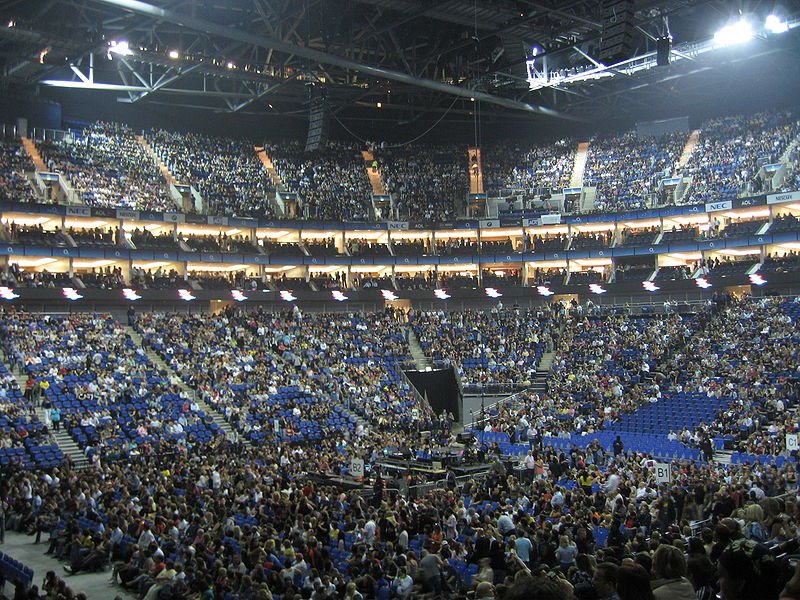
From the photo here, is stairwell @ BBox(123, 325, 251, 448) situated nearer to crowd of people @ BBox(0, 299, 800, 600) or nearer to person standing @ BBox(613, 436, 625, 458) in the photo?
crowd of people @ BBox(0, 299, 800, 600)

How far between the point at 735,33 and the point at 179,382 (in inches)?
1283

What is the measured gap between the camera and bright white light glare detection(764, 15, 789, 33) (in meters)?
42.7

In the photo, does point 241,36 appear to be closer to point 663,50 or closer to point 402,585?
point 663,50

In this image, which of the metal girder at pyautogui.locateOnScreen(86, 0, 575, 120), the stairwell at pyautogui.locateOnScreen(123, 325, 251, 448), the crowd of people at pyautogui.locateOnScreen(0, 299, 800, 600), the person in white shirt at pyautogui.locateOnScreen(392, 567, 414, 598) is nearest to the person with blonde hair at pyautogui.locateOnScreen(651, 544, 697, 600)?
the crowd of people at pyautogui.locateOnScreen(0, 299, 800, 600)

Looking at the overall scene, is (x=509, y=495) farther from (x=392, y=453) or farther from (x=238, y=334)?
(x=238, y=334)

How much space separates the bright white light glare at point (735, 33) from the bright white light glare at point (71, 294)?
3717cm

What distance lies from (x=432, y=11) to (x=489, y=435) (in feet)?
67.0

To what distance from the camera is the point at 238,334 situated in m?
48.5

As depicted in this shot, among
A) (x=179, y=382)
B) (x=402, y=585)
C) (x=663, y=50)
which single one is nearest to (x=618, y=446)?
(x=663, y=50)

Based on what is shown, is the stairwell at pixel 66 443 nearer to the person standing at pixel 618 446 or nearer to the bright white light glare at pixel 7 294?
the bright white light glare at pixel 7 294

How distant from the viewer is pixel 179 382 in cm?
4169

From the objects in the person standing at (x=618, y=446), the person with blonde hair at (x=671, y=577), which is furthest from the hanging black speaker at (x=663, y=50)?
the person with blonde hair at (x=671, y=577)

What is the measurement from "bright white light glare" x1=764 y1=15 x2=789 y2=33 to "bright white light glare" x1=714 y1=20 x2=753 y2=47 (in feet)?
4.67

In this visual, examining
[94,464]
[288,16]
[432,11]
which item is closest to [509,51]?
[432,11]
